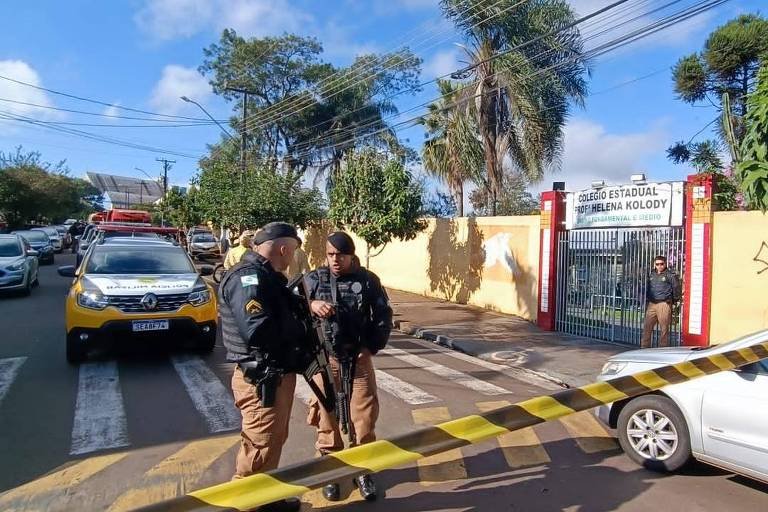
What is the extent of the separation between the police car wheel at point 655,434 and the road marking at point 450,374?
2480 mm

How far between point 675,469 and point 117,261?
23.9ft

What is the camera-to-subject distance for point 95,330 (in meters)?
7.11

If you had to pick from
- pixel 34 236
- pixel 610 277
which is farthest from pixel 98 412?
pixel 34 236

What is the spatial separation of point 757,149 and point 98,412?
7389 mm

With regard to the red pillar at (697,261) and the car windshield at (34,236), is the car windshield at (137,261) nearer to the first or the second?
the red pillar at (697,261)

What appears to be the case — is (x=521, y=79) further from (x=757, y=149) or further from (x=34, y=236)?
(x=34, y=236)

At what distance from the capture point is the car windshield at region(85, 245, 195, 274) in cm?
815

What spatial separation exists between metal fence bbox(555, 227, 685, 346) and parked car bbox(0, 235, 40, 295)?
12.3m

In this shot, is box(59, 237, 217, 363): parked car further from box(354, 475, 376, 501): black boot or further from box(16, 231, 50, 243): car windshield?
box(16, 231, 50, 243): car windshield

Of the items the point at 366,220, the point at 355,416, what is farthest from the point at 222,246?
the point at 355,416

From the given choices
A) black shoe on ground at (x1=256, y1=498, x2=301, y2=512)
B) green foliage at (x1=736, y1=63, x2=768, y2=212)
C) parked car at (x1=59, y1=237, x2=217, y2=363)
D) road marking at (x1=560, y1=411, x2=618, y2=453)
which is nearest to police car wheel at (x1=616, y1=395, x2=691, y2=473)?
road marking at (x1=560, y1=411, x2=618, y2=453)

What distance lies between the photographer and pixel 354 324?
393cm

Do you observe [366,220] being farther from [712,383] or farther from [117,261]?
[712,383]

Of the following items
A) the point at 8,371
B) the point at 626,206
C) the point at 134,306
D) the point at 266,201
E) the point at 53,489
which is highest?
the point at 266,201
